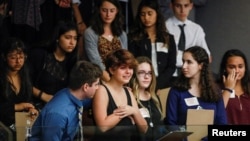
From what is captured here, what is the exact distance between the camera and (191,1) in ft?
34.4

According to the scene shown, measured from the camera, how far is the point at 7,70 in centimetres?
991

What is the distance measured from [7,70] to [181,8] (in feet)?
6.89

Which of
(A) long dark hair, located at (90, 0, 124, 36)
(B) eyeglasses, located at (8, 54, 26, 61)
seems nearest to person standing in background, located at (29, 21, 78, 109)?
(B) eyeglasses, located at (8, 54, 26, 61)

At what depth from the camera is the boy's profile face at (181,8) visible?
34.4 ft

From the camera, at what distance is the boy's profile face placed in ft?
34.4

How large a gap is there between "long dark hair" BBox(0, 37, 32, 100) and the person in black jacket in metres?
1.19

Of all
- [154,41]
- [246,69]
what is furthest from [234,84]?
Result: [154,41]

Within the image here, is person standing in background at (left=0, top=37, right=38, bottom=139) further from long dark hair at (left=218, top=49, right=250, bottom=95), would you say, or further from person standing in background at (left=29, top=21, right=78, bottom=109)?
long dark hair at (left=218, top=49, right=250, bottom=95)

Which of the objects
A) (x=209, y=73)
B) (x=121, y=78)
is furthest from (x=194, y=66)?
(x=121, y=78)

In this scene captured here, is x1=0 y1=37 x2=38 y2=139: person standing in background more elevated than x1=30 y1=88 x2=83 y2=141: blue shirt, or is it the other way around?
x1=0 y1=37 x2=38 y2=139: person standing in background

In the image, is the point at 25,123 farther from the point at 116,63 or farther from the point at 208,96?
the point at 208,96

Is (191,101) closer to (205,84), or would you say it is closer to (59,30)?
(205,84)

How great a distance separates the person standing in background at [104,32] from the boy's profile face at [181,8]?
0.66 m

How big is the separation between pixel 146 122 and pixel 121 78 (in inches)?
21.5
